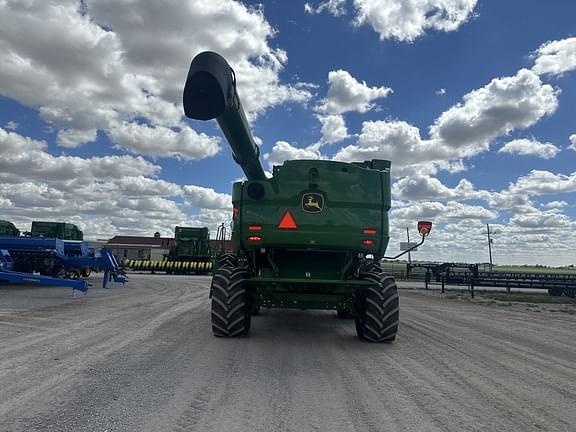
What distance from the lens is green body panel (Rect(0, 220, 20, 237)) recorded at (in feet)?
74.6

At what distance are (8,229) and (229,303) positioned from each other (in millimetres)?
20998

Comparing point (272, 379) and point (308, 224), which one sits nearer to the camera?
point (272, 379)

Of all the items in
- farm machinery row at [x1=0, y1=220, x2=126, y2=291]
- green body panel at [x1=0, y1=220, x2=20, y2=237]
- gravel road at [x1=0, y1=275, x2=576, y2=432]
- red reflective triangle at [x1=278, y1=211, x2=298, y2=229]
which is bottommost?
gravel road at [x1=0, y1=275, x2=576, y2=432]

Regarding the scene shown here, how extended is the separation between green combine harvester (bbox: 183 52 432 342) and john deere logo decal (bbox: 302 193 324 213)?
0.06ft

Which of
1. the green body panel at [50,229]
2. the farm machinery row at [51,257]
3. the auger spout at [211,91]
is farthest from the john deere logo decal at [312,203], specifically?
the green body panel at [50,229]

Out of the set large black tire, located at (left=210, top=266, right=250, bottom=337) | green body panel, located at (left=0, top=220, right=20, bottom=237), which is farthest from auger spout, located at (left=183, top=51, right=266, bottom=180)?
green body panel, located at (left=0, top=220, right=20, bottom=237)

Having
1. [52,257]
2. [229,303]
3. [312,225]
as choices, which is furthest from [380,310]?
[52,257]

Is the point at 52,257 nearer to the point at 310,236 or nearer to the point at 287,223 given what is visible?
the point at 287,223

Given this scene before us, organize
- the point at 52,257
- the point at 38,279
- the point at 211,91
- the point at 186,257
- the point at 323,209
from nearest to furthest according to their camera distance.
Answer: the point at 211,91 < the point at 323,209 < the point at 38,279 < the point at 52,257 < the point at 186,257

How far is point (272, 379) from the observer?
516 centimetres

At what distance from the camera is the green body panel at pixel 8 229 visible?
74.6 feet

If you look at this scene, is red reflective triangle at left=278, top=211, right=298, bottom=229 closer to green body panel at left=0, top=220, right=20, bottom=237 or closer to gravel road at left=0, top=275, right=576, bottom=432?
gravel road at left=0, top=275, right=576, bottom=432

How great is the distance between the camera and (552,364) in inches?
264

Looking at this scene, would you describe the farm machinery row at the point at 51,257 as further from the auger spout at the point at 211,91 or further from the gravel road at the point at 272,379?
the auger spout at the point at 211,91
